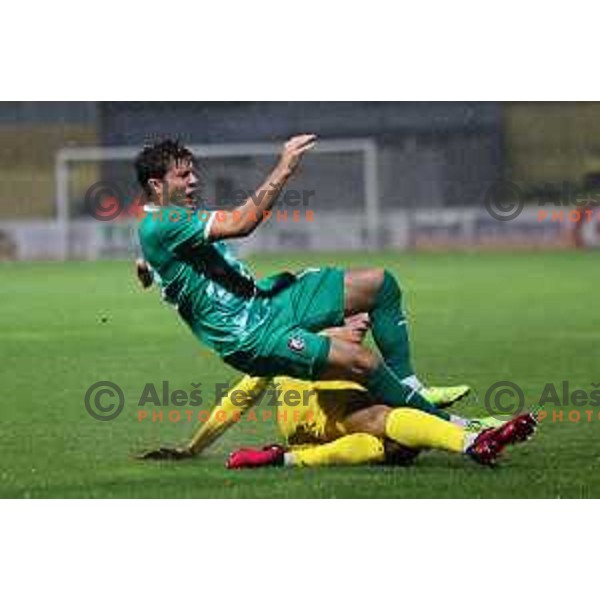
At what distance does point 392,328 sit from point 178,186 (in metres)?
0.72

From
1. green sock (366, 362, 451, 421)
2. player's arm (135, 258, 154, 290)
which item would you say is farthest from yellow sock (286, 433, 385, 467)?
player's arm (135, 258, 154, 290)

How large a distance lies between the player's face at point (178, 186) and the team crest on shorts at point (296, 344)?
19.0 inches

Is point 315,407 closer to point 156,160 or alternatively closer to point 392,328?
point 392,328

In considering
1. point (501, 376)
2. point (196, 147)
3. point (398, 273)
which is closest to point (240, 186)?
point (196, 147)

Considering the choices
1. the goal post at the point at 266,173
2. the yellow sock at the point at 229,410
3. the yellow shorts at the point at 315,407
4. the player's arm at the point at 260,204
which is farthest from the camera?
the goal post at the point at 266,173

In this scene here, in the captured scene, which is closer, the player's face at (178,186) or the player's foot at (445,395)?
the player's face at (178,186)

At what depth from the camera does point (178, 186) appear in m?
5.15

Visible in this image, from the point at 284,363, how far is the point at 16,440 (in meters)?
0.82

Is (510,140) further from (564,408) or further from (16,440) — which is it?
(16,440)

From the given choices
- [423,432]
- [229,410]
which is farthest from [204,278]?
[423,432]

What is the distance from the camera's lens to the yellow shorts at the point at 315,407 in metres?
5.18

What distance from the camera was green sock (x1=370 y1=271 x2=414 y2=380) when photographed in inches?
207

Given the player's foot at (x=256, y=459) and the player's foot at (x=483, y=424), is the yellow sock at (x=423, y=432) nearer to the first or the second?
the player's foot at (x=483, y=424)

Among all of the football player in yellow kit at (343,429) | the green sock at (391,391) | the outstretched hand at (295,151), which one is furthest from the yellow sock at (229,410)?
the outstretched hand at (295,151)
